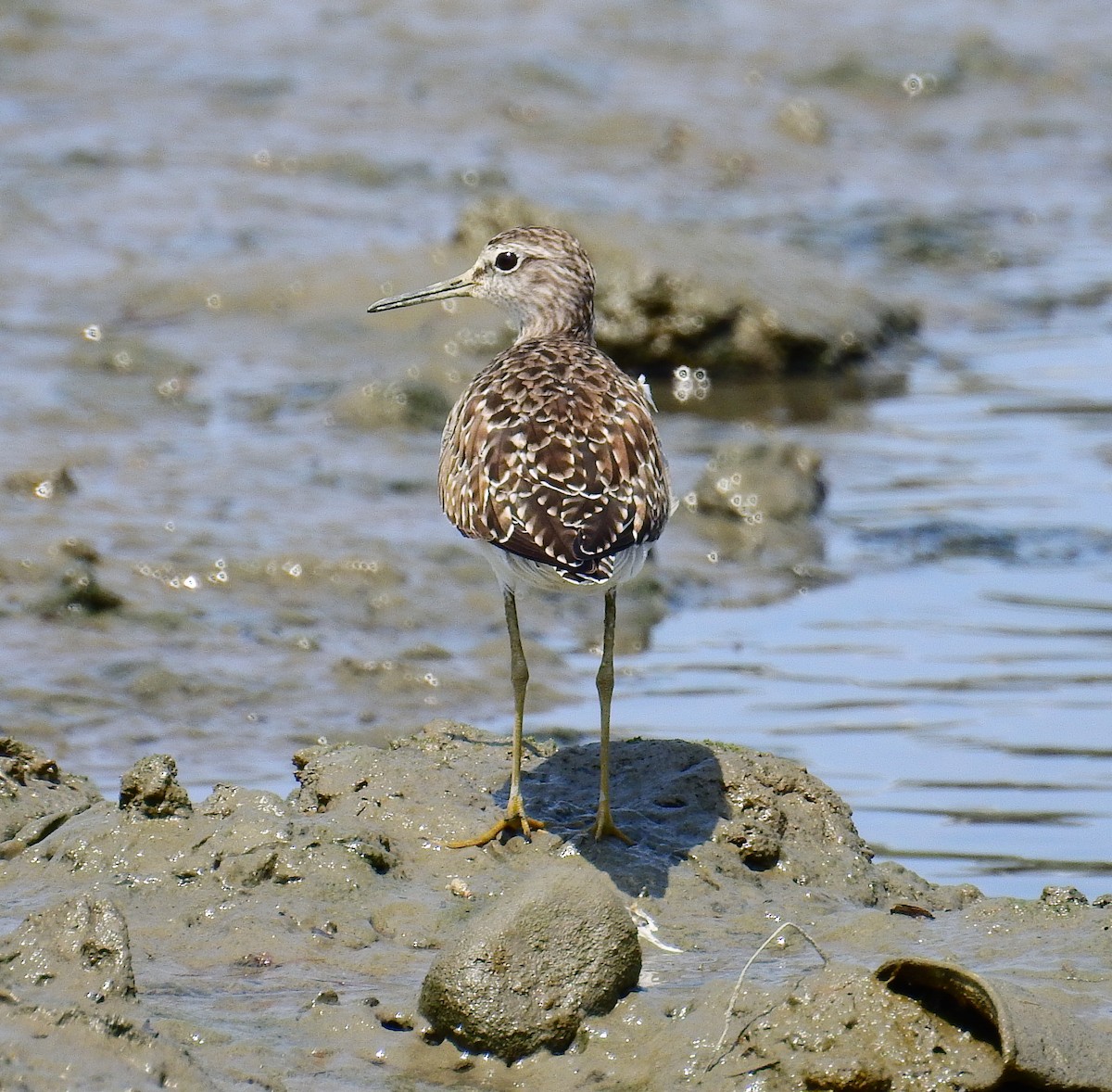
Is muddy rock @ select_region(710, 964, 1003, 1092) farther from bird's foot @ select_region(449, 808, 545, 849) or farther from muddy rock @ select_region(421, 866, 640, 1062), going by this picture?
bird's foot @ select_region(449, 808, 545, 849)

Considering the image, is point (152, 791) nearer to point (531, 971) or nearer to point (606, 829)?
point (606, 829)

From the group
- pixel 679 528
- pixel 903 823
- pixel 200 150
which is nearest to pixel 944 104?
pixel 200 150

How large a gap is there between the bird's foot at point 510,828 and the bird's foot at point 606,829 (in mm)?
173

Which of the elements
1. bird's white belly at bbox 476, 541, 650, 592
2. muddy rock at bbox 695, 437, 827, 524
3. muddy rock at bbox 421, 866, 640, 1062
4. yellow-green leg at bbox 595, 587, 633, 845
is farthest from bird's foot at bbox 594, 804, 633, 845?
muddy rock at bbox 695, 437, 827, 524

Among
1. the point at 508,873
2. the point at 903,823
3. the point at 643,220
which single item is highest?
the point at 508,873

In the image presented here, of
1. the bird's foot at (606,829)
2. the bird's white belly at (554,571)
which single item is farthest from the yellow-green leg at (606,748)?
the bird's white belly at (554,571)

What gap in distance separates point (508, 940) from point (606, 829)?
3.82 feet

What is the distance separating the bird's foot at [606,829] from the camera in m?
5.70

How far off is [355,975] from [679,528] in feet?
16.6

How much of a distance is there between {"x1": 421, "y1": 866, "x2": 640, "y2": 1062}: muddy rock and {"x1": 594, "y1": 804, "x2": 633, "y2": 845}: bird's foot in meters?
0.96

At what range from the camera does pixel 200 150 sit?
16688 millimetres

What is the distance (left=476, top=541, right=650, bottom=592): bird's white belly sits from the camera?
5465mm

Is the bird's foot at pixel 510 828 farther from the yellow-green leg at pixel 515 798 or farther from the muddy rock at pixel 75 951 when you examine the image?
the muddy rock at pixel 75 951

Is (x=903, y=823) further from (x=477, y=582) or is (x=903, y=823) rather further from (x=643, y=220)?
(x=643, y=220)
